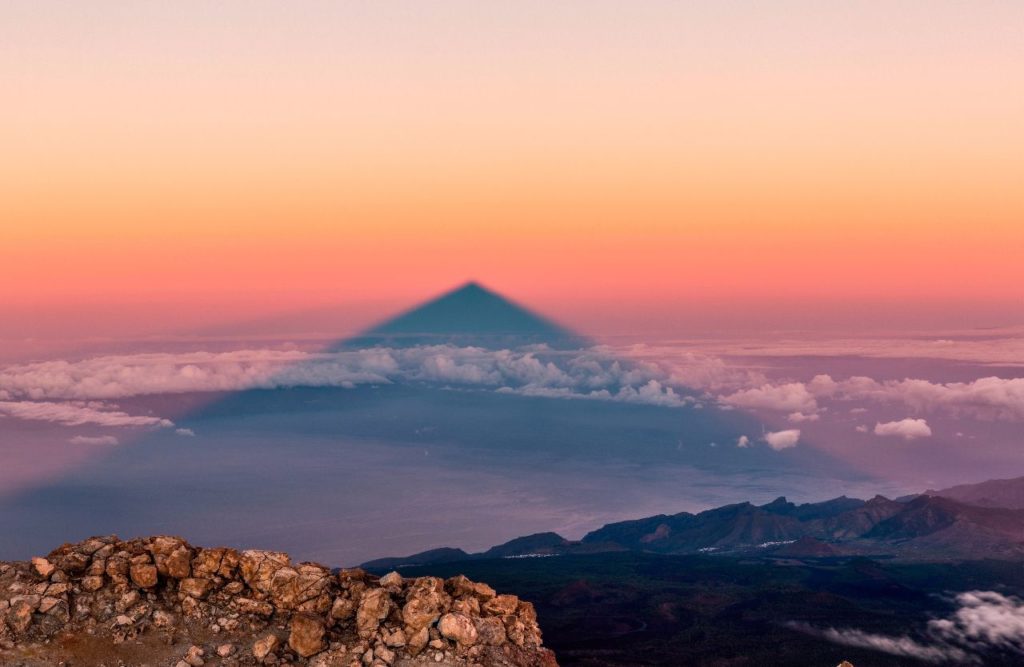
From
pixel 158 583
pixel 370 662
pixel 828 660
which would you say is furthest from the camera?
pixel 828 660

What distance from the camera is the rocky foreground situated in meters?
35.0

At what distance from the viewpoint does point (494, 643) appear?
35.9 metres

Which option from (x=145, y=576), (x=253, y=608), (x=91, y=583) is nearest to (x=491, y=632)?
(x=253, y=608)

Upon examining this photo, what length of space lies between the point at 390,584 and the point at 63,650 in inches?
470

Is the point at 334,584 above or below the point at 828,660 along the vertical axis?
above

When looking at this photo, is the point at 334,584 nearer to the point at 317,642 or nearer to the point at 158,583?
the point at 317,642

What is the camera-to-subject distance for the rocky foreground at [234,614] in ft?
115

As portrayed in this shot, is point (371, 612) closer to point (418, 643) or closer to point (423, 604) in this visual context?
point (423, 604)

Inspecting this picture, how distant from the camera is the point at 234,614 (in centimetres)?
3669

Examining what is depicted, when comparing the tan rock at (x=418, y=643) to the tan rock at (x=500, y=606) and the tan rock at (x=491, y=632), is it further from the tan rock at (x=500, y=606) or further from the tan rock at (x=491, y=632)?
the tan rock at (x=500, y=606)

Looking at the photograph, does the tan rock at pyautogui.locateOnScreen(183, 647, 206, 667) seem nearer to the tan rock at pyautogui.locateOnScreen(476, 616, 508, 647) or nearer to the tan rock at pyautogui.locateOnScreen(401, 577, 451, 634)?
the tan rock at pyautogui.locateOnScreen(401, 577, 451, 634)

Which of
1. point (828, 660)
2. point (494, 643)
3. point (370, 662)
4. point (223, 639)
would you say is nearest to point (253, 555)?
point (223, 639)

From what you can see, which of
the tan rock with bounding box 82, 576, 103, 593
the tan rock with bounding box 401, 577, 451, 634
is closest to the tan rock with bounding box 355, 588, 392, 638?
the tan rock with bounding box 401, 577, 451, 634

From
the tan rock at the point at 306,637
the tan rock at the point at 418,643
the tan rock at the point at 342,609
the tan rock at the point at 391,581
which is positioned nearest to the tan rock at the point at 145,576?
the tan rock at the point at 306,637
